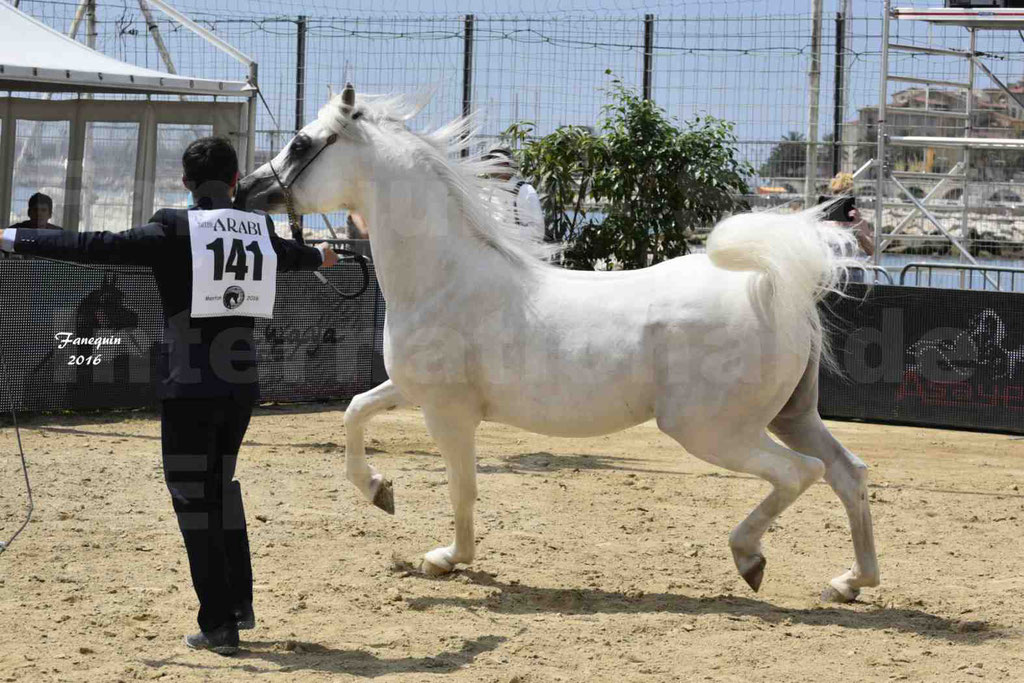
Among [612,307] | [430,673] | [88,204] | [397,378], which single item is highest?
[88,204]

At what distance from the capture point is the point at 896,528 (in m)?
6.15

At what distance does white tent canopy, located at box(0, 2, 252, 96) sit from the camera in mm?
10359

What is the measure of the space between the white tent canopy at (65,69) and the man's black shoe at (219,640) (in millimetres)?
7470

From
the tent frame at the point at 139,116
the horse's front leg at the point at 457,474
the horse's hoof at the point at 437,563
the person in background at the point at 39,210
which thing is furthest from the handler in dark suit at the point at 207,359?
the tent frame at the point at 139,116

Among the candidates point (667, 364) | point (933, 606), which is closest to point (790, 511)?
point (933, 606)

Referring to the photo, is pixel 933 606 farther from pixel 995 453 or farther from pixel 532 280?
pixel 995 453

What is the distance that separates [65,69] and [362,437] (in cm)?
670

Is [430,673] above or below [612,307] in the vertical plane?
below

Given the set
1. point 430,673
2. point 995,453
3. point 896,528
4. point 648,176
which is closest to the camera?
point 430,673

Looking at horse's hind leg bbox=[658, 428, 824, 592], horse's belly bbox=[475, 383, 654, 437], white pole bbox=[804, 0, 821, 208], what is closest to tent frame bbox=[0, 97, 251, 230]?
white pole bbox=[804, 0, 821, 208]

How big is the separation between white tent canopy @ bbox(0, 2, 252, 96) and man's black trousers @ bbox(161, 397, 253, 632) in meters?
7.18

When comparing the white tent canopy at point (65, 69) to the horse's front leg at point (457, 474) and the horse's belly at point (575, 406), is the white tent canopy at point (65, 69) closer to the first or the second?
the horse's front leg at point (457, 474)

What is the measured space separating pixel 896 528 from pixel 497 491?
2110 millimetres

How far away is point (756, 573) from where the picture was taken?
15.7 feet
